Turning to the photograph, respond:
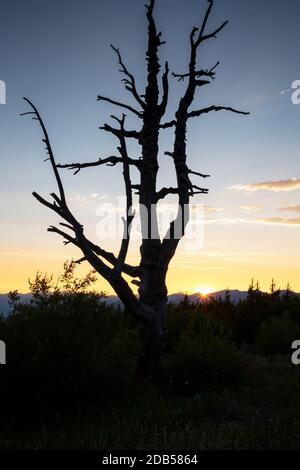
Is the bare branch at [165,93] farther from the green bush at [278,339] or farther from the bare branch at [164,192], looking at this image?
the green bush at [278,339]

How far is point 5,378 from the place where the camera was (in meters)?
7.84

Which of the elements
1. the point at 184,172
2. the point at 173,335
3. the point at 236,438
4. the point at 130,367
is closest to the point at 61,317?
the point at 130,367

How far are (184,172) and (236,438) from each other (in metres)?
7.32

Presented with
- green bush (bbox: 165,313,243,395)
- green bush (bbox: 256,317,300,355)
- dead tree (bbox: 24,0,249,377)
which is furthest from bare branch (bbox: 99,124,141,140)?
green bush (bbox: 256,317,300,355)

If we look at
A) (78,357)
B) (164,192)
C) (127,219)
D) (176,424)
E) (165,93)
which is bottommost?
(176,424)

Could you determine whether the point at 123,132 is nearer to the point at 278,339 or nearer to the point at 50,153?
the point at 50,153

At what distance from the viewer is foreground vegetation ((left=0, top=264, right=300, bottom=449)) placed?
683cm

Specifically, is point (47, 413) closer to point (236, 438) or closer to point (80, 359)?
point (80, 359)

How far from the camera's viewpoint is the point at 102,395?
8.55 meters

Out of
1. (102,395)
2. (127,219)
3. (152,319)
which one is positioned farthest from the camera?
(152,319)

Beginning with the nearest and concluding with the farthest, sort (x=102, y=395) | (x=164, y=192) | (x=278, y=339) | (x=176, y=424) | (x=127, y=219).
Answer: (x=176, y=424) < (x=102, y=395) < (x=127, y=219) < (x=164, y=192) < (x=278, y=339)

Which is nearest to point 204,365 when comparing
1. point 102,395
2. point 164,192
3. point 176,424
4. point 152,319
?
point 152,319

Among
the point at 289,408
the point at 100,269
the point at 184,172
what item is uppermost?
the point at 184,172
